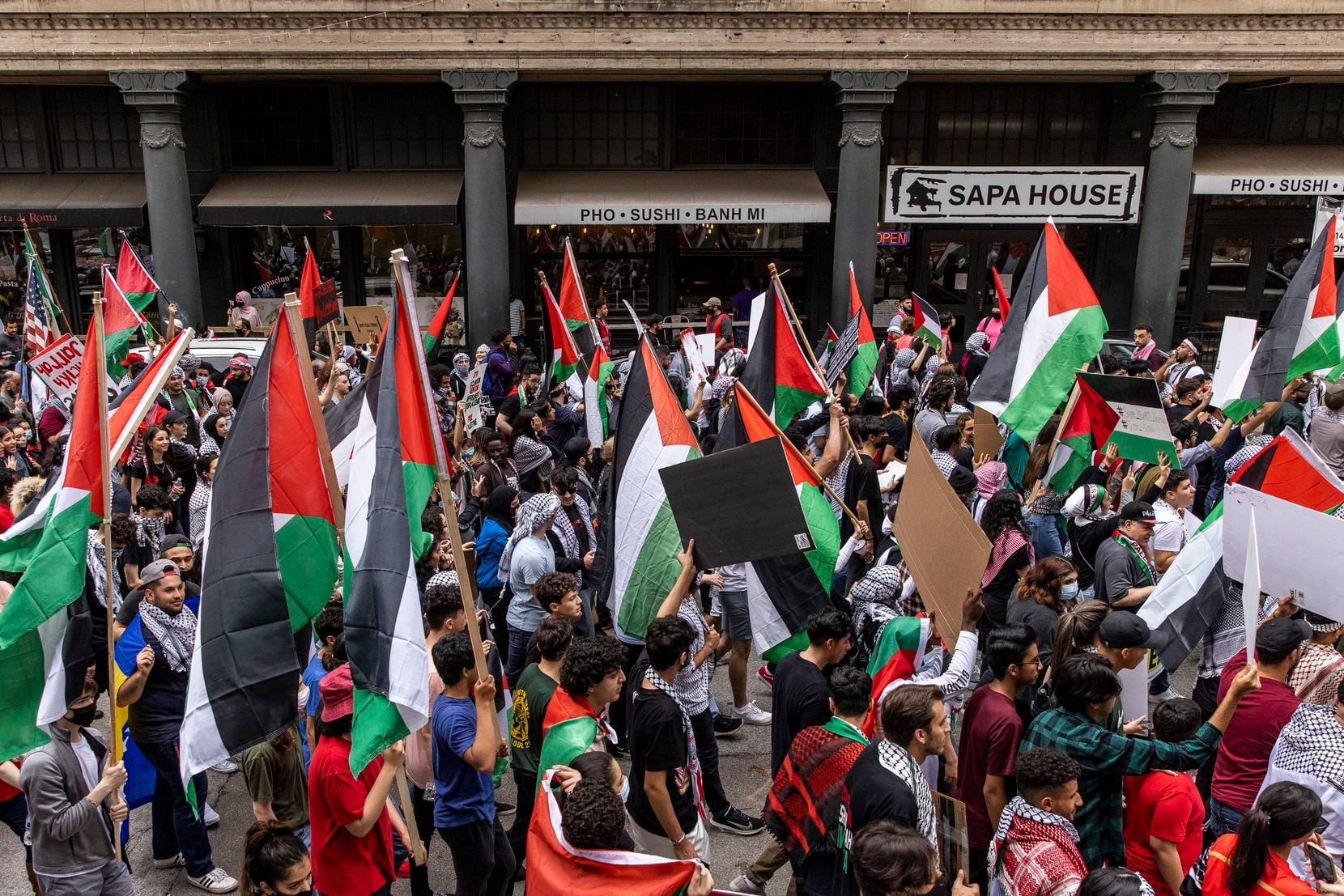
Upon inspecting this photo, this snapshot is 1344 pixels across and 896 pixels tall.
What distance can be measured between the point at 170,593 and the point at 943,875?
3989 mm

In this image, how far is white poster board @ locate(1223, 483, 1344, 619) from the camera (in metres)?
4.89

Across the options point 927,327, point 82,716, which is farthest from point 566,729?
point 927,327

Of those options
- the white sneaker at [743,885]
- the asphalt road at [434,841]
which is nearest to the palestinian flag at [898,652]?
the white sneaker at [743,885]

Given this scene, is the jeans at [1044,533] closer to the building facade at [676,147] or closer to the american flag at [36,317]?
the building facade at [676,147]

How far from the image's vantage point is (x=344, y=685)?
4789 millimetres

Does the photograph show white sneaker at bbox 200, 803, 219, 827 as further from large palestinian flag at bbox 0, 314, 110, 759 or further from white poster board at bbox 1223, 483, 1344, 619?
white poster board at bbox 1223, 483, 1344, 619

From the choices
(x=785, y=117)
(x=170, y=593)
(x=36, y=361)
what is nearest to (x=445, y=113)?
(x=785, y=117)

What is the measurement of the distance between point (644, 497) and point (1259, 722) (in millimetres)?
3025

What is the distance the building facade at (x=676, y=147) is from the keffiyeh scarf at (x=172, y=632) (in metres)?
12.4

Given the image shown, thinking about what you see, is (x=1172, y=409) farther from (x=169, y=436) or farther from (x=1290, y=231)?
(x=1290, y=231)

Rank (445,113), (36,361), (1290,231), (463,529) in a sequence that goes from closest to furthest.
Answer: (463,529) → (36,361) → (445,113) → (1290,231)

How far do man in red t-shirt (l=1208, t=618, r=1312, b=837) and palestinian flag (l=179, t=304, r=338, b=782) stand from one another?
4021 millimetres

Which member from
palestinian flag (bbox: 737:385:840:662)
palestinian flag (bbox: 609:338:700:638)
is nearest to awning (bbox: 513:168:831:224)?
palestinian flag (bbox: 609:338:700:638)

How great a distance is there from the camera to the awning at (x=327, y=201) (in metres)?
18.4
